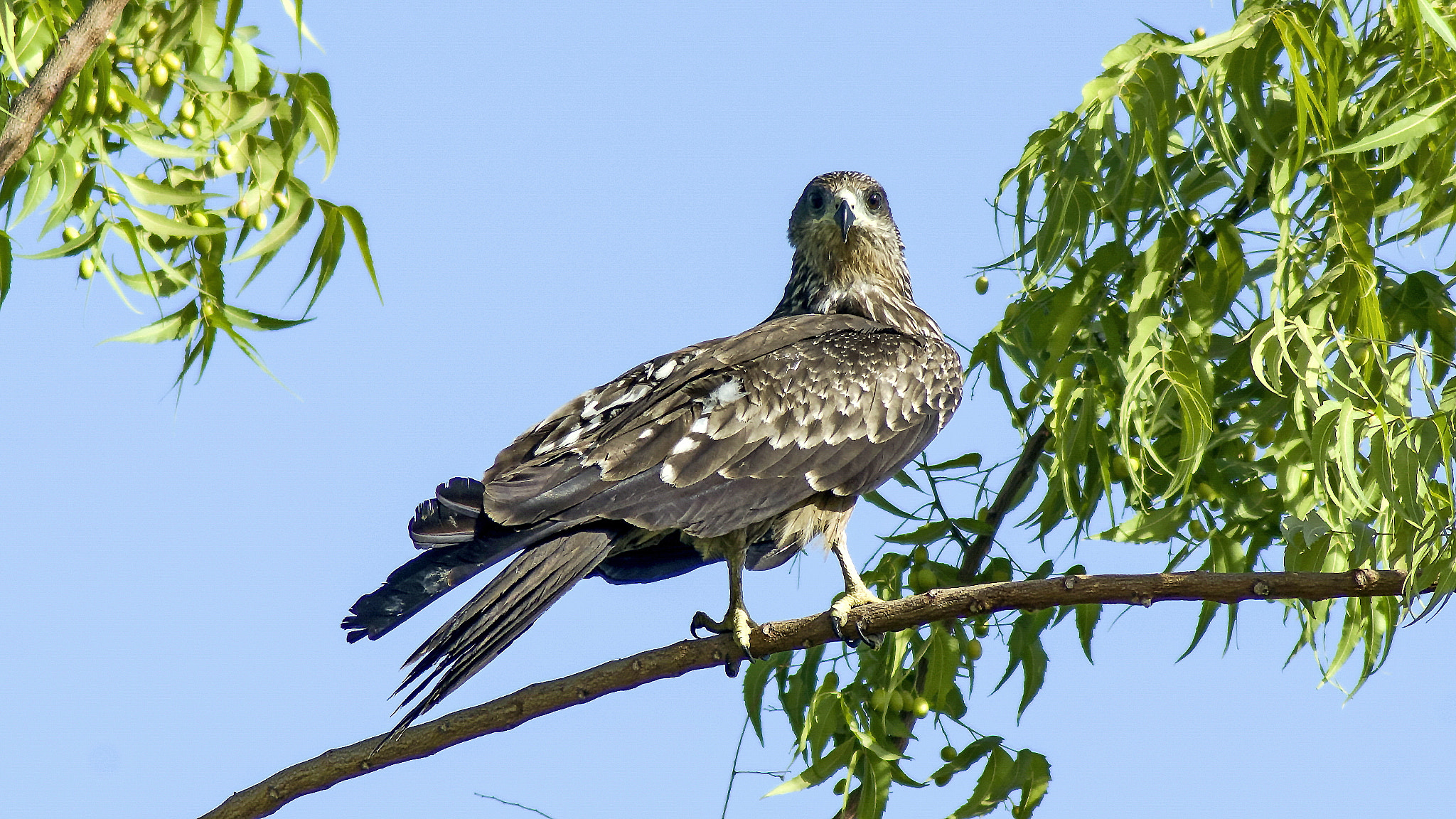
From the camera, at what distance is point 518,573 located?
156 inches

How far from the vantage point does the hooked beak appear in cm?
595

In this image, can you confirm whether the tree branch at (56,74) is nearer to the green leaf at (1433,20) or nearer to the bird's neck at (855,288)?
the green leaf at (1433,20)

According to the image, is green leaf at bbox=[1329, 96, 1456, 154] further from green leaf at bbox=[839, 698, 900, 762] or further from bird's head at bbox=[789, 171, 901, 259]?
bird's head at bbox=[789, 171, 901, 259]

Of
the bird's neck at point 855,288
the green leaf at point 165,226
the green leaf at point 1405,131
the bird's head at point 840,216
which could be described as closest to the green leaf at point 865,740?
the green leaf at point 1405,131

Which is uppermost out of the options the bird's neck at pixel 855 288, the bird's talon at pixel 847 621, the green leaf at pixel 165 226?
the bird's neck at pixel 855 288

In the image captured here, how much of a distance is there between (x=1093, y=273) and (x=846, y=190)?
2.64 meters

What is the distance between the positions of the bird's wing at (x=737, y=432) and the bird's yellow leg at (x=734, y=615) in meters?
0.24

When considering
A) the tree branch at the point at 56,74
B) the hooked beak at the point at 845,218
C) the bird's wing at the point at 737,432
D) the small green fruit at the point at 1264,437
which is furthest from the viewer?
the hooked beak at the point at 845,218

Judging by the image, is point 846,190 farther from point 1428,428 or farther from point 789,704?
point 1428,428

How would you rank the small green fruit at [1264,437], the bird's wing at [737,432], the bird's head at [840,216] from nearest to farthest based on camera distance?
the small green fruit at [1264,437], the bird's wing at [737,432], the bird's head at [840,216]

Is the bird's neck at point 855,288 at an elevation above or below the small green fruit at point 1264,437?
above

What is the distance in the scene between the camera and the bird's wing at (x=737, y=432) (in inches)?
173

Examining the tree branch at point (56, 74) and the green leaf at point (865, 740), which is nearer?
the tree branch at point (56, 74)

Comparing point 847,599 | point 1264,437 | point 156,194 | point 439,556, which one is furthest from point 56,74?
point 1264,437
